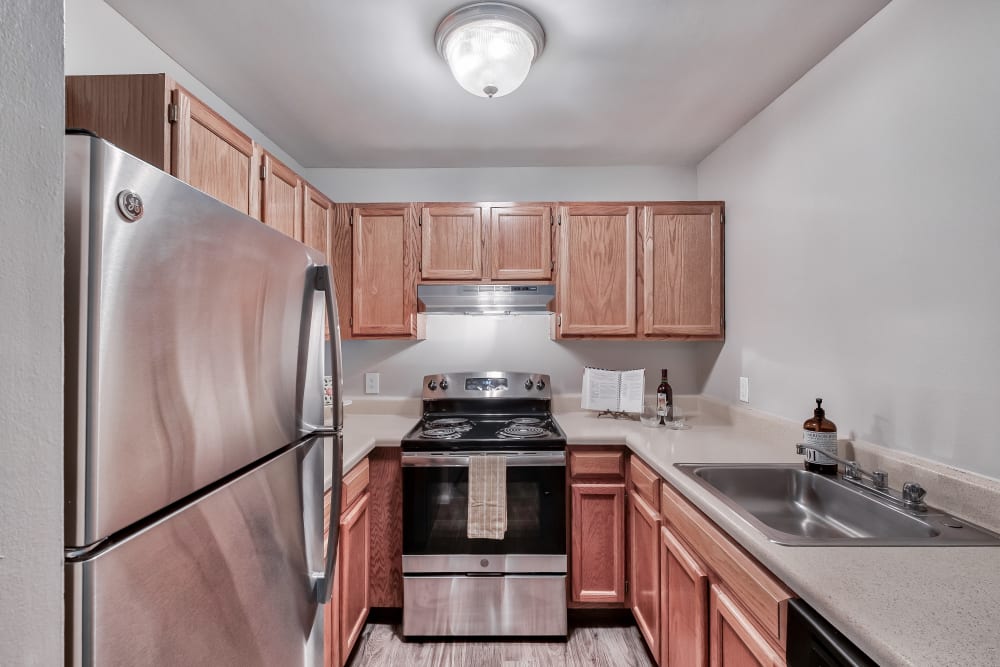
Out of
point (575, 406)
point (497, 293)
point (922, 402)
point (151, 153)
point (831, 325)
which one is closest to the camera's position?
point (151, 153)

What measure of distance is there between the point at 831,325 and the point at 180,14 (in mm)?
2474

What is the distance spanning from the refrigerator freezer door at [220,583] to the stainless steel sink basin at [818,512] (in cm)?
111

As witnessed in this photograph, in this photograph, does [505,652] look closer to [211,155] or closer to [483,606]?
[483,606]

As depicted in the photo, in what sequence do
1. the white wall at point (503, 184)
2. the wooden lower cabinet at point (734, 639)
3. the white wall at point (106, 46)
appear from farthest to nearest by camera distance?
the white wall at point (503, 184) < the white wall at point (106, 46) < the wooden lower cabinet at point (734, 639)

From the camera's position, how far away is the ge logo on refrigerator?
560mm

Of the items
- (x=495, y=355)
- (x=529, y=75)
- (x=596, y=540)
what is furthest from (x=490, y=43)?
(x=596, y=540)

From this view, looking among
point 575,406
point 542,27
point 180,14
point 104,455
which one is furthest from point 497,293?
point 104,455

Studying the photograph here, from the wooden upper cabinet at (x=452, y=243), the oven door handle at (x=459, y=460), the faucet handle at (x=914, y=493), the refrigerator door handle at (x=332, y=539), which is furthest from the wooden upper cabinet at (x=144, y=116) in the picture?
the faucet handle at (x=914, y=493)

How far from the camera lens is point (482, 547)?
2.06m

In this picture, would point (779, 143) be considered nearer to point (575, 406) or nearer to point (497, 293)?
point (497, 293)

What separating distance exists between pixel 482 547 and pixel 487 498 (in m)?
0.23

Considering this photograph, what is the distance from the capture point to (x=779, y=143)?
195 centimetres

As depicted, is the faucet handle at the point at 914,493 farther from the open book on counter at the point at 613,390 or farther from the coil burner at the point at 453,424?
the coil burner at the point at 453,424

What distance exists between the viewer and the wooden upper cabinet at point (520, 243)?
2.46m
